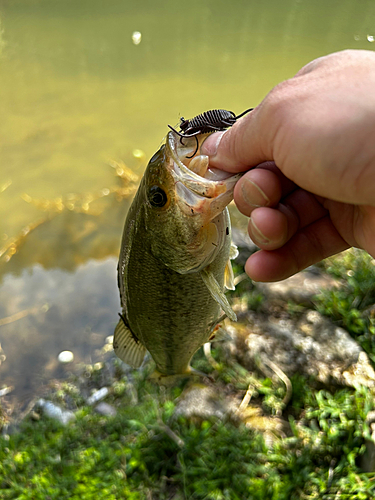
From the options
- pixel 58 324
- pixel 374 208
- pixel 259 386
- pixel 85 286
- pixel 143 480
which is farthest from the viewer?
pixel 85 286

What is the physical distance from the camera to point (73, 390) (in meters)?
3.64

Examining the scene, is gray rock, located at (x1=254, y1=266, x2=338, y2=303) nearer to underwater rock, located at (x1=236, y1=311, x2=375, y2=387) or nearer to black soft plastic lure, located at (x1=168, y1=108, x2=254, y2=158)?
underwater rock, located at (x1=236, y1=311, x2=375, y2=387)

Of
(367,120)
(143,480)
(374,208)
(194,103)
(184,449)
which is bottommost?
(143,480)

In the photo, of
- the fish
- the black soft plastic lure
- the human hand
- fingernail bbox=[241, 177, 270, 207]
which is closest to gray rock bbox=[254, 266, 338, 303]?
the fish

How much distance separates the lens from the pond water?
4.45 metres

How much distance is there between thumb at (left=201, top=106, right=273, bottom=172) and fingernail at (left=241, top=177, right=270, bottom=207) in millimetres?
84

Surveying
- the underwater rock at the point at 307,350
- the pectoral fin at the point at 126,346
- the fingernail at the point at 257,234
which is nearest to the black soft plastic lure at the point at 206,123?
the fingernail at the point at 257,234

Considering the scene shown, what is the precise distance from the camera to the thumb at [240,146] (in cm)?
114

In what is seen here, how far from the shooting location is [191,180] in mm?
1224

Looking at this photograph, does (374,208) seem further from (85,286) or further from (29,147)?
(29,147)

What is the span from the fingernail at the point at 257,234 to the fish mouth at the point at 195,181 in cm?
12

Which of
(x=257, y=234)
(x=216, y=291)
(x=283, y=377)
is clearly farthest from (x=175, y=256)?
(x=283, y=377)

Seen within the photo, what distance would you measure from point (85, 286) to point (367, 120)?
4.18 metres

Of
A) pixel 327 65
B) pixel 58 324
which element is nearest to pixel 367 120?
pixel 327 65
